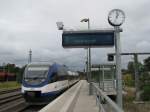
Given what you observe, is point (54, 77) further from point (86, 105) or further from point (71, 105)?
point (86, 105)

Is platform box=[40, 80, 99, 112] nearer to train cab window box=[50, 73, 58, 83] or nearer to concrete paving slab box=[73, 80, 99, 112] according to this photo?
concrete paving slab box=[73, 80, 99, 112]

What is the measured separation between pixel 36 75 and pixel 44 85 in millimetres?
965

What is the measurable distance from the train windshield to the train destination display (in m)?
2.11

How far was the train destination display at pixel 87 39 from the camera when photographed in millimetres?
21203

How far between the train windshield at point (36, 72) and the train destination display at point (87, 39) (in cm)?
211

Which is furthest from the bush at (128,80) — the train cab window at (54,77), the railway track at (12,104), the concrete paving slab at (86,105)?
the concrete paving slab at (86,105)

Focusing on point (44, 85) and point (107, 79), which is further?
point (107, 79)

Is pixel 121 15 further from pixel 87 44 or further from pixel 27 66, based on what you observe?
pixel 27 66

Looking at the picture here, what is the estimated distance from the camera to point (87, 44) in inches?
874

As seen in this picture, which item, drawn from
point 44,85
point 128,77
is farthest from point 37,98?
point 128,77

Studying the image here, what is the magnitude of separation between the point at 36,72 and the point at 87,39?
3855 mm

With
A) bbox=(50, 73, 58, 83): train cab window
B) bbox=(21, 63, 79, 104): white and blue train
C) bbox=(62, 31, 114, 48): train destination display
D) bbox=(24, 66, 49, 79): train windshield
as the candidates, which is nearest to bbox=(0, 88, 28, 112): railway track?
bbox=(21, 63, 79, 104): white and blue train

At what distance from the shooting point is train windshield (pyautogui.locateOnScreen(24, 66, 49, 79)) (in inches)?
877

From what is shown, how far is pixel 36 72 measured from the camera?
73.8 ft
